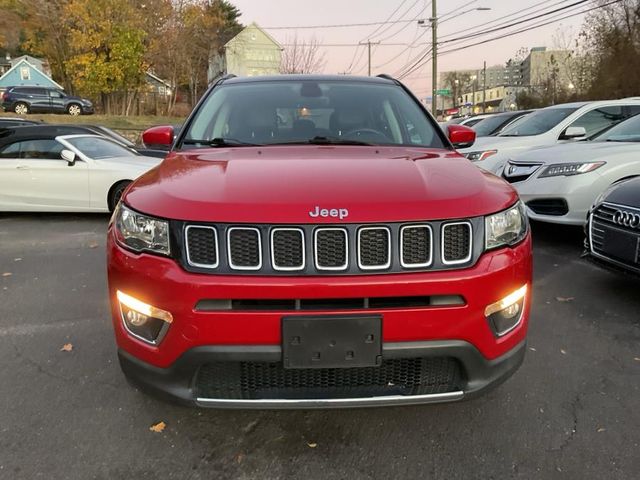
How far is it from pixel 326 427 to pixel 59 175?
710 centimetres

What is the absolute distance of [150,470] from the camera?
7.47ft

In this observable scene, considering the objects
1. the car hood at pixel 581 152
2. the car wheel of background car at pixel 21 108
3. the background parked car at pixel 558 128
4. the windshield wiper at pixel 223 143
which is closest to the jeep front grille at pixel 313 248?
the windshield wiper at pixel 223 143

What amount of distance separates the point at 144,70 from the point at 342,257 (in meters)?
35.1

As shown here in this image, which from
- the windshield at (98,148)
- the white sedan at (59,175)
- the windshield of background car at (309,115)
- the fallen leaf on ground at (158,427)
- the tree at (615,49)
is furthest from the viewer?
the tree at (615,49)

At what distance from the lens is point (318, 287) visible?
1992mm

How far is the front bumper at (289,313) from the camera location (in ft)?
6.55

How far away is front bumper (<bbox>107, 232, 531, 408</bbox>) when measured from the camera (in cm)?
200

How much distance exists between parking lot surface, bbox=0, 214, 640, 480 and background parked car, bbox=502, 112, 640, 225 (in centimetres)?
236

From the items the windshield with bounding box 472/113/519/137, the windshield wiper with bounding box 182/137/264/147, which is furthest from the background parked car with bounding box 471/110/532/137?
the windshield wiper with bounding box 182/137/264/147

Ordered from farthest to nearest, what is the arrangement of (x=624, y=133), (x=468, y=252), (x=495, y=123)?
(x=495, y=123) → (x=624, y=133) → (x=468, y=252)

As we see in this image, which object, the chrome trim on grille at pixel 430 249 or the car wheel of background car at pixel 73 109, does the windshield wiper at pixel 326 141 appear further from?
the car wheel of background car at pixel 73 109

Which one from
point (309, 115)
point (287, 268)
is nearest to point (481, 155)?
point (309, 115)

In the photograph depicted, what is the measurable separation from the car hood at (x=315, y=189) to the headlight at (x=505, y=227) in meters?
0.04

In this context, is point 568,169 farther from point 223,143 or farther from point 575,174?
point 223,143
